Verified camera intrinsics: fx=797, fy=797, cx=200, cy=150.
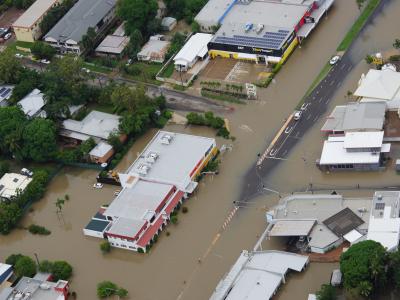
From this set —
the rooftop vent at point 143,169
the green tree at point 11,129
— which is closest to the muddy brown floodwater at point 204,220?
the rooftop vent at point 143,169

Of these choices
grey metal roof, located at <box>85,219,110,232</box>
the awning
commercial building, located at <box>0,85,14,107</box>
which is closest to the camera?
grey metal roof, located at <box>85,219,110,232</box>

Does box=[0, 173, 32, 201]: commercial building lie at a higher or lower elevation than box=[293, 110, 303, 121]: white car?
lower

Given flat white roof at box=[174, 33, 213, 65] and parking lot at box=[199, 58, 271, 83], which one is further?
flat white roof at box=[174, 33, 213, 65]

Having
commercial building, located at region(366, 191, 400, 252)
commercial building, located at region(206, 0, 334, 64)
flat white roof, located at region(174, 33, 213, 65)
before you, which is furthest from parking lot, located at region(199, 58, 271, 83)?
commercial building, located at region(366, 191, 400, 252)

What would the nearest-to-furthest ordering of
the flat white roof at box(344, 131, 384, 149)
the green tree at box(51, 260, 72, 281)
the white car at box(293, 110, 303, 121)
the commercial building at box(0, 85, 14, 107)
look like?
1. the green tree at box(51, 260, 72, 281)
2. the flat white roof at box(344, 131, 384, 149)
3. the white car at box(293, 110, 303, 121)
4. the commercial building at box(0, 85, 14, 107)

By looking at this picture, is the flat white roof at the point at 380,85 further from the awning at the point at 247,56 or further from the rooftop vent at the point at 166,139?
the rooftop vent at the point at 166,139

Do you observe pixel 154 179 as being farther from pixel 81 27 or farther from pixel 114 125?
pixel 81 27

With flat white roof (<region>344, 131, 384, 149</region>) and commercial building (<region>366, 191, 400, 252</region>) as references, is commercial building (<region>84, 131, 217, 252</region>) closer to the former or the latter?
flat white roof (<region>344, 131, 384, 149</region>)
